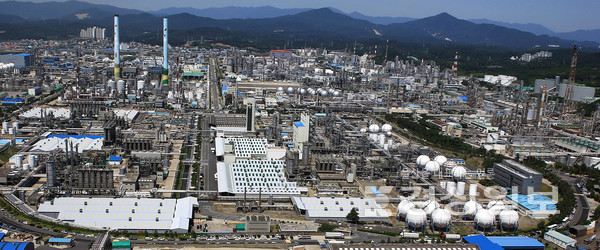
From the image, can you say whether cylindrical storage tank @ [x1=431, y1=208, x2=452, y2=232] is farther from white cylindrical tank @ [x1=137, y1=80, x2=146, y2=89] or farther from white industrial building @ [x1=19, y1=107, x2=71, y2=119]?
white cylindrical tank @ [x1=137, y1=80, x2=146, y2=89]

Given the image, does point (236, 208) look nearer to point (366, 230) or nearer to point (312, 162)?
point (366, 230)

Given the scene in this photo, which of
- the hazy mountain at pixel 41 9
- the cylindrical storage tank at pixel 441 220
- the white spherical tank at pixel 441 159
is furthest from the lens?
the hazy mountain at pixel 41 9

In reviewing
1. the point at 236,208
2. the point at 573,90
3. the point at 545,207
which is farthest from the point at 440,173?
the point at 573,90

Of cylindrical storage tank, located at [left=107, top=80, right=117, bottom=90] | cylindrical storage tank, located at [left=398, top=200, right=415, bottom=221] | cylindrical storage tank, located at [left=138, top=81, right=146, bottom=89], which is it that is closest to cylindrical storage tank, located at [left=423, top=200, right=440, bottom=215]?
cylindrical storage tank, located at [left=398, top=200, right=415, bottom=221]

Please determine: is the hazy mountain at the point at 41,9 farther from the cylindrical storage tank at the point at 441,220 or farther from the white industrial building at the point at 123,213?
the cylindrical storage tank at the point at 441,220

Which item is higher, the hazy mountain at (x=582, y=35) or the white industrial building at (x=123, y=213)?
the hazy mountain at (x=582, y=35)

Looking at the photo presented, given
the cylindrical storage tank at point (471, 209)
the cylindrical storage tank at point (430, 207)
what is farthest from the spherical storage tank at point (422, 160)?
the cylindrical storage tank at point (430, 207)
